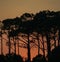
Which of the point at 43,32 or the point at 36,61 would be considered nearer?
the point at 36,61

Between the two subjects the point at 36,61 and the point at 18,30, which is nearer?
the point at 36,61

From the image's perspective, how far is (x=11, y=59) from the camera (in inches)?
1179

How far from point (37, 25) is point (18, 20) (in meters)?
2.87

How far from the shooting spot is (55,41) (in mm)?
32844

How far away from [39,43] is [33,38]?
77cm

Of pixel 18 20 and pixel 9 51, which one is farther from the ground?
pixel 18 20

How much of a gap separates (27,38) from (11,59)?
538 centimetres

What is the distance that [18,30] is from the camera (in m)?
34.8

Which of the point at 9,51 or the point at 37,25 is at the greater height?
the point at 37,25

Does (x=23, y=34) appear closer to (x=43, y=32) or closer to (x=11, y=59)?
(x=43, y=32)

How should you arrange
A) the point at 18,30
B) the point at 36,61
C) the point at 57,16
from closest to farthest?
1. the point at 36,61
2. the point at 57,16
3. the point at 18,30

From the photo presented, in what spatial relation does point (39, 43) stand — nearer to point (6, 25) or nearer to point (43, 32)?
point (43, 32)

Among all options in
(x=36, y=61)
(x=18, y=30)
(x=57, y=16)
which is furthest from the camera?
(x=18, y=30)

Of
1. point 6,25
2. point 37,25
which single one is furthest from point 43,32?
point 6,25
